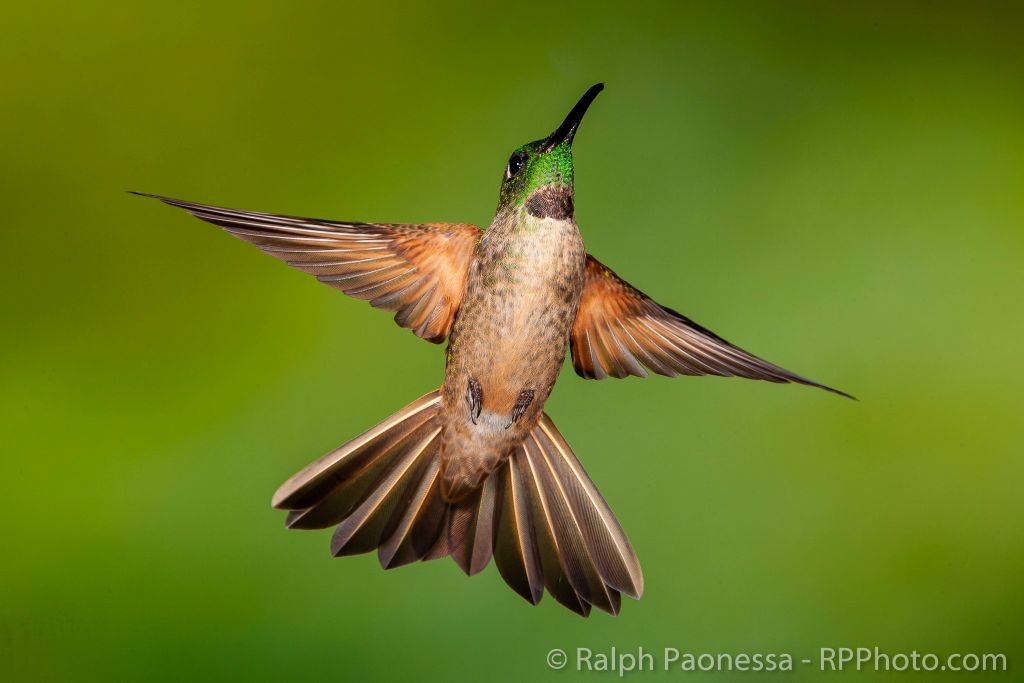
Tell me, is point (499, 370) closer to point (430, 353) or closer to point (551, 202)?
point (551, 202)

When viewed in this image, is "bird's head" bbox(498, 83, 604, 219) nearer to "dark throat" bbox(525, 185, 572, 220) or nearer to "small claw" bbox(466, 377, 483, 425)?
"dark throat" bbox(525, 185, 572, 220)

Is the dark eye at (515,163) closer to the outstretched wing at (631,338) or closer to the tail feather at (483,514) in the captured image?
the outstretched wing at (631,338)

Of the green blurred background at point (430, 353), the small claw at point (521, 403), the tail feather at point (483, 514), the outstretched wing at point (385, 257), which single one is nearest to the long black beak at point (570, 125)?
the outstretched wing at point (385, 257)

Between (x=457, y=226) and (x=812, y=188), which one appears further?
(x=812, y=188)

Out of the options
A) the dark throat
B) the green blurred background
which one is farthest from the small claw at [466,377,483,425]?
the green blurred background

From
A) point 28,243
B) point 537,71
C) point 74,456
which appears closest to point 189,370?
point 74,456

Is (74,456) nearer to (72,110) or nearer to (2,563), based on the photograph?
(2,563)
